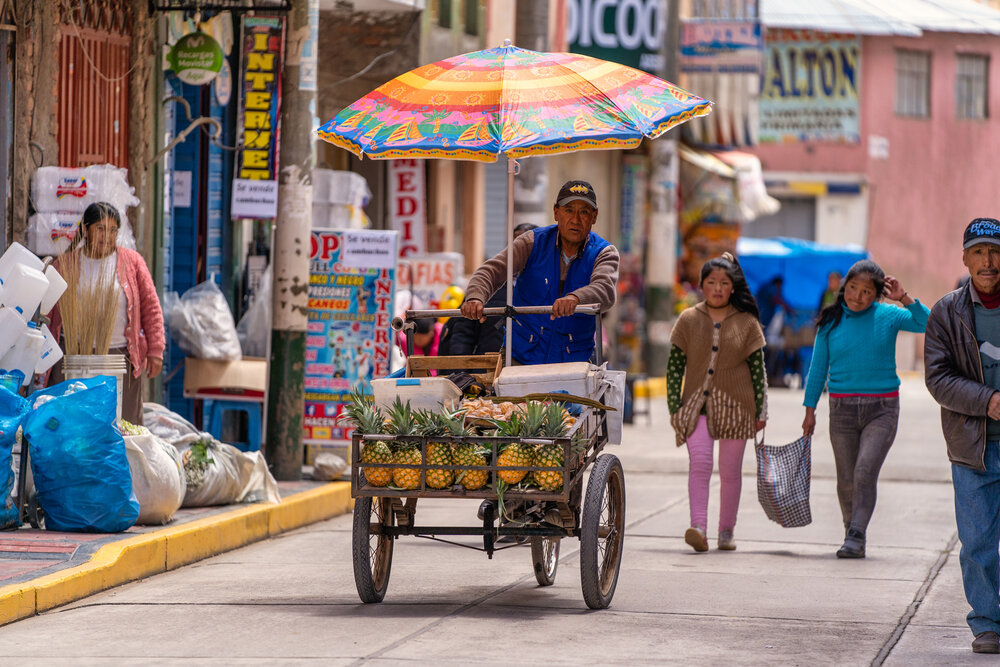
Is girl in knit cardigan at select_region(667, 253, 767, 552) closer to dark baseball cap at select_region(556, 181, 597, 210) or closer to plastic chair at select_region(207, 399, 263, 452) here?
dark baseball cap at select_region(556, 181, 597, 210)

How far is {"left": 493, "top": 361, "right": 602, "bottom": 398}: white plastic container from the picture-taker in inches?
307

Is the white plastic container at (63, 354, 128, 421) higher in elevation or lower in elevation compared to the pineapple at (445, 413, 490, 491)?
higher

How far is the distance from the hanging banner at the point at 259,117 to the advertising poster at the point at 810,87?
2555cm

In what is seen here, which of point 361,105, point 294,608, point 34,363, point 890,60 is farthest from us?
point 890,60

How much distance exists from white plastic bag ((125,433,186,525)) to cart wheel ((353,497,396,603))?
78.5 inches

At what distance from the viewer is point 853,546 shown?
32.9 ft

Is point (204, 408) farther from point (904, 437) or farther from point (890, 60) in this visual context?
point (890, 60)

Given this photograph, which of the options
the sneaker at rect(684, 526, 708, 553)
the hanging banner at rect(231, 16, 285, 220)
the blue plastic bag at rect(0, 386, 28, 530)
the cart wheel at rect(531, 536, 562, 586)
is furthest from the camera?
the hanging banner at rect(231, 16, 285, 220)

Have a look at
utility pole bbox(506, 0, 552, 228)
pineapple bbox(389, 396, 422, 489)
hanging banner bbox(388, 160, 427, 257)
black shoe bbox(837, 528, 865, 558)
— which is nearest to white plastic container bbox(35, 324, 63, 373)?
pineapple bbox(389, 396, 422, 489)

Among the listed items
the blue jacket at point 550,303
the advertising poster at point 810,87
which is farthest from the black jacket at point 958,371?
the advertising poster at point 810,87

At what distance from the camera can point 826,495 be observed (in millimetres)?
13484

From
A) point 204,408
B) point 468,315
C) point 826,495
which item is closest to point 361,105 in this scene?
point 468,315

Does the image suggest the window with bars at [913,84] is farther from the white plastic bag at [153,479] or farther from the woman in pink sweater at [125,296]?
the white plastic bag at [153,479]

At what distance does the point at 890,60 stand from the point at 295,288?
2863cm
